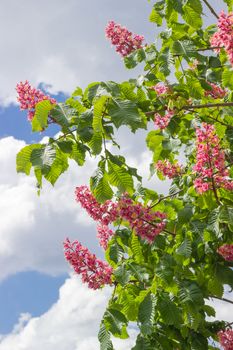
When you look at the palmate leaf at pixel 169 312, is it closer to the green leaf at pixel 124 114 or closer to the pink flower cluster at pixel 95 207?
the pink flower cluster at pixel 95 207

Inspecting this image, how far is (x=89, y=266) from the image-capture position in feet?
15.9

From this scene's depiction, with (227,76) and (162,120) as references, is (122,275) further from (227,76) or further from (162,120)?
(227,76)

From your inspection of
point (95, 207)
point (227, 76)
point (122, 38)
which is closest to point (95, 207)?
point (95, 207)

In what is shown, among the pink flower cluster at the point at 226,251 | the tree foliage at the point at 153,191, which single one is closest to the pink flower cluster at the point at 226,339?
the tree foliage at the point at 153,191

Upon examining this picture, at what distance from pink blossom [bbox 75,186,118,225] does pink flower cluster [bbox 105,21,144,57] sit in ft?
7.32

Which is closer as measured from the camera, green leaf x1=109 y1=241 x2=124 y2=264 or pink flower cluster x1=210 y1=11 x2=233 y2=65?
pink flower cluster x1=210 y1=11 x2=233 y2=65

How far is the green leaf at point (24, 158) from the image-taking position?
3346 mm

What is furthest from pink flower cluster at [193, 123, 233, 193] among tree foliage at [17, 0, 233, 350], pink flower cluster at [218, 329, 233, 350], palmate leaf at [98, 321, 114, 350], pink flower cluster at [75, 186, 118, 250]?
pink flower cluster at [218, 329, 233, 350]

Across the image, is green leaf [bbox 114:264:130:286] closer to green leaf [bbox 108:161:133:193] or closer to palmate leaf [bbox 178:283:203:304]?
palmate leaf [bbox 178:283:203:304]

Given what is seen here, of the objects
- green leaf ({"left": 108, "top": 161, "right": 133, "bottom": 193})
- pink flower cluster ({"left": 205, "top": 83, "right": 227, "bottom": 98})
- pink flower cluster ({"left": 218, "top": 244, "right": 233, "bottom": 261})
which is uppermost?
pink flower cluster ({"left": 205, "top": 83, "right": 227, "bottom": 98})

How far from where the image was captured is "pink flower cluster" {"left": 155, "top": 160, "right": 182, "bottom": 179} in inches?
228

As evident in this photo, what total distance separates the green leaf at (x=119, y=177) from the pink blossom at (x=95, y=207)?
0.89 metres

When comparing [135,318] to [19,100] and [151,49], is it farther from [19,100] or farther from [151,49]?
[151,49]

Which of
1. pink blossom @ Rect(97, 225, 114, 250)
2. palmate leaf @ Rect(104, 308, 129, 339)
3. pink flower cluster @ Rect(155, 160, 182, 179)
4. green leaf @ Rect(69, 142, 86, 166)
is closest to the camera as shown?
green leaf @ Rect(69, 142, 86, 166)
